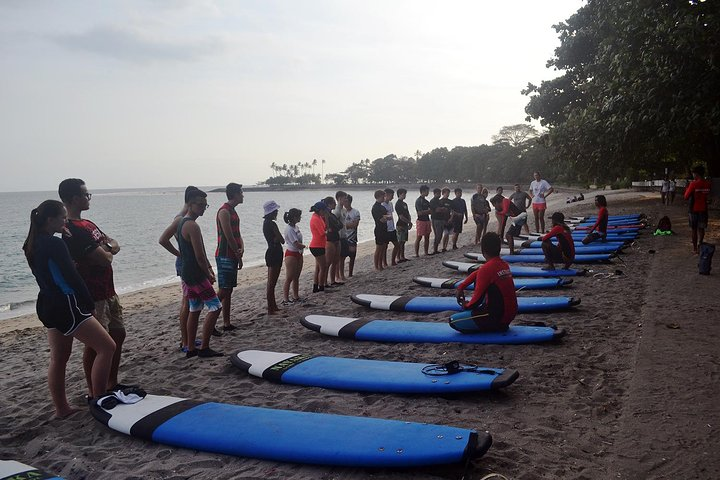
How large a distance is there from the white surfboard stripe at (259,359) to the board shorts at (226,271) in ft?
4.21

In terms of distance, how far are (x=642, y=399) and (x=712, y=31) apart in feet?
27.7

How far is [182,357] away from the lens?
569 centimetres

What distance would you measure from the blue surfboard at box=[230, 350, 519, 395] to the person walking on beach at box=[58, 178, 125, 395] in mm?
1364

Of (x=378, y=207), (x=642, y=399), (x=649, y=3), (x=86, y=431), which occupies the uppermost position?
(x=649, y=3)

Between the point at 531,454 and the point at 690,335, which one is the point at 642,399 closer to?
the point at 531,454

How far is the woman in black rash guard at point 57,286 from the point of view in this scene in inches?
144

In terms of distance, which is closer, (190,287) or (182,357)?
(190,287)

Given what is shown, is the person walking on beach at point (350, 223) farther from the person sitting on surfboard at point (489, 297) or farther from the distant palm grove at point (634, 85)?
the distant palm grove at point (634, 85)

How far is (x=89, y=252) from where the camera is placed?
13.5 feet

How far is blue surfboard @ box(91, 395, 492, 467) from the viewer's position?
9.89ft

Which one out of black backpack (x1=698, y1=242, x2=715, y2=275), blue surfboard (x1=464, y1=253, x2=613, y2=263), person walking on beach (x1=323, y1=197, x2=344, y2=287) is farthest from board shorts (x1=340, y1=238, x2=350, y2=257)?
black backpack (x1=698, y1=242, x2=715, y2=275)

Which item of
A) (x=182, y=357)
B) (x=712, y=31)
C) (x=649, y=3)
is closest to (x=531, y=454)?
(x=182, y=357)

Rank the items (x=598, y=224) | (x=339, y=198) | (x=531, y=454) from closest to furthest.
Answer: (x=531, y=454)
(x=339, y=198)
(x=598, y=224)

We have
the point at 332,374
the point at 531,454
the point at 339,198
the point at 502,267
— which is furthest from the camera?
the point at 339,198
